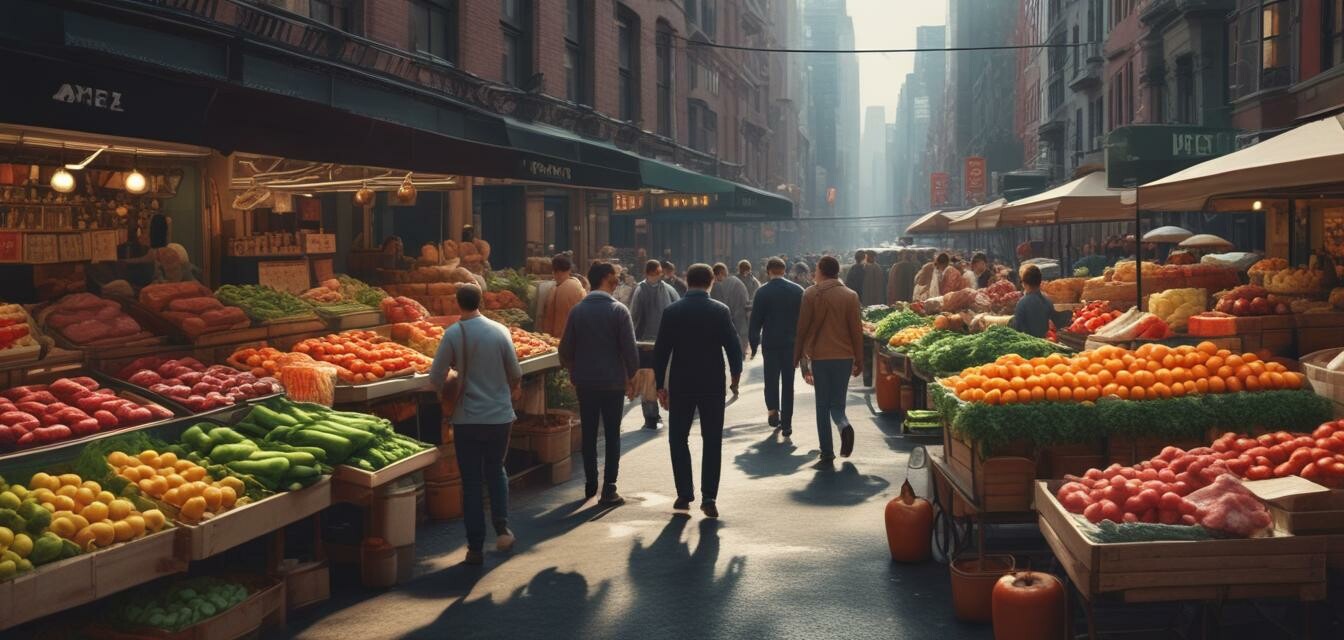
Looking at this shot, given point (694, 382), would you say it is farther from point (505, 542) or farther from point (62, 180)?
point (62, 180)

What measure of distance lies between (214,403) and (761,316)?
24.0 feet

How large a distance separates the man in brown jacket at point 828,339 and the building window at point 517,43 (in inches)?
525

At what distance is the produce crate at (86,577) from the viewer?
5712 millimetres

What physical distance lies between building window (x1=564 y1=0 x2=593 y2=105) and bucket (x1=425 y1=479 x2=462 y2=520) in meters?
19.1

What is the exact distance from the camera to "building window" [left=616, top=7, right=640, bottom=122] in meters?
33.2

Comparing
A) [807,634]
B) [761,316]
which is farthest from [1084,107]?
[807,634]

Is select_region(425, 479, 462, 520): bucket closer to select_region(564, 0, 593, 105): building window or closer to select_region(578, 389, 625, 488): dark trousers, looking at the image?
select_region(578, 389, 625, 488): dark trousers

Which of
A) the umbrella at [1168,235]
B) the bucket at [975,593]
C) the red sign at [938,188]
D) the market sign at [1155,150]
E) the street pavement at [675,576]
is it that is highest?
the red sign at [938,188]

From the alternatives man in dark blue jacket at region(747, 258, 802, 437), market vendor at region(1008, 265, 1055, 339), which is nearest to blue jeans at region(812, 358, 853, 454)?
man in dark blue jacket at region(747, 258, 802, 437)

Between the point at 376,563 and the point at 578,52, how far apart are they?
22202 millimetres

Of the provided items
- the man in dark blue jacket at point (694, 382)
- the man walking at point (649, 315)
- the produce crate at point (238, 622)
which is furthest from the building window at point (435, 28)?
the produce crate at point (238, 622)

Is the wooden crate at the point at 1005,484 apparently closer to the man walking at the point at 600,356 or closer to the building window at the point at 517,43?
the man walking at the point at 600,356

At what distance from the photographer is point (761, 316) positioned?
47.9 ft

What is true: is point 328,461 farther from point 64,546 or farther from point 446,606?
point 64,546
